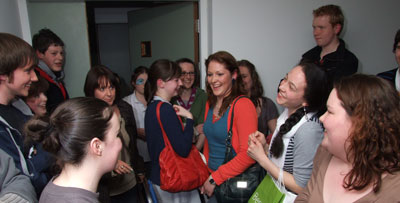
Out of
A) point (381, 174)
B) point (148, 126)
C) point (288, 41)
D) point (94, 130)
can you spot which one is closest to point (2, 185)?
point (94, 130)

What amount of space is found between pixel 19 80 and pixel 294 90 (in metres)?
1.41

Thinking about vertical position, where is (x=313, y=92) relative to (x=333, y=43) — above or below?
below

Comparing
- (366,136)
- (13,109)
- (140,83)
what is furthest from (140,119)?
(366,136)

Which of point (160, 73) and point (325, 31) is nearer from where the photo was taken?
point (160, 73)

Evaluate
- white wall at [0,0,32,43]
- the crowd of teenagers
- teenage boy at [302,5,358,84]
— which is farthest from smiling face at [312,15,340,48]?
white wall at [0,0,32,43]

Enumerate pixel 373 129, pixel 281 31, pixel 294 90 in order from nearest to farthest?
pixel 373 129, pixel 294 90, pixel 281 31

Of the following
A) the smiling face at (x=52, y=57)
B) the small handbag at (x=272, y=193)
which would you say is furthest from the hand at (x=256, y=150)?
the smiling face at (x=52, y=57)

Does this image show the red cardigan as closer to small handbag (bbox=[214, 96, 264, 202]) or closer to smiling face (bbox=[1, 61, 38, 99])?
small handbag (bbox=[214, 96, 264, 202])

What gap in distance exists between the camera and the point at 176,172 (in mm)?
1675

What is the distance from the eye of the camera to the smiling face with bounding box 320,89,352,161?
3.18 feet

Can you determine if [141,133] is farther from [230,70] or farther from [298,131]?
[298,131]

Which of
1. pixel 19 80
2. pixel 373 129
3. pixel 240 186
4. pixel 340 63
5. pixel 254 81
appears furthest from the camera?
pixel 254 81

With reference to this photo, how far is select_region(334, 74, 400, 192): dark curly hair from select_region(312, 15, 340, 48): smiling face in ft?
5.29

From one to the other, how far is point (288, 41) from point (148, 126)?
6.49 ft
